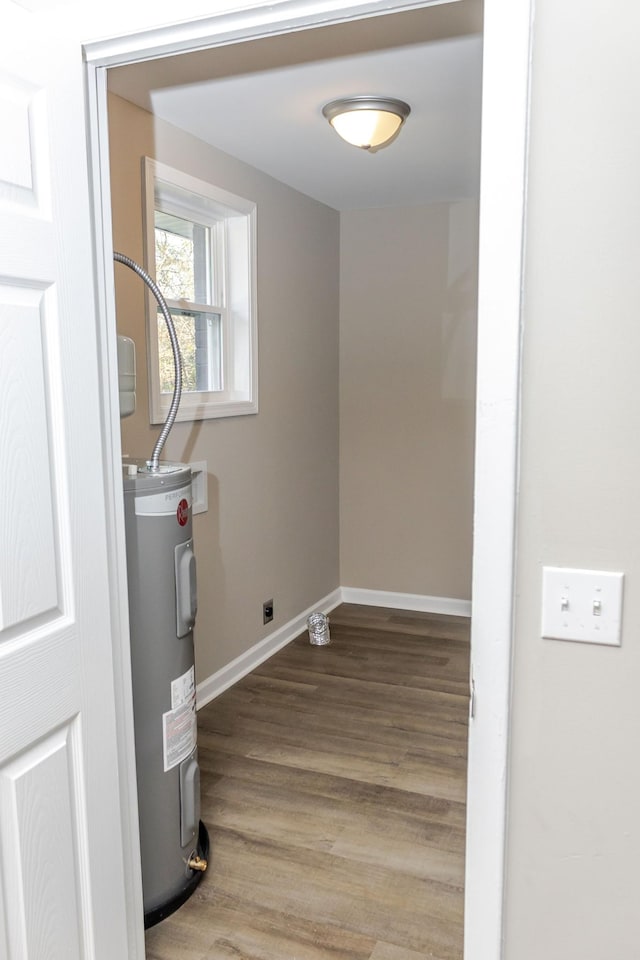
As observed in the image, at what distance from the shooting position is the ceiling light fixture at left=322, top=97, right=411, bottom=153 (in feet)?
9.10

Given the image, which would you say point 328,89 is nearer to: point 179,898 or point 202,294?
point 202,294

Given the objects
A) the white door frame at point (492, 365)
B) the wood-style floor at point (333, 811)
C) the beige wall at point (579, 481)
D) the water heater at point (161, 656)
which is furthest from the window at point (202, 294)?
the beige wall at point (579, 481)

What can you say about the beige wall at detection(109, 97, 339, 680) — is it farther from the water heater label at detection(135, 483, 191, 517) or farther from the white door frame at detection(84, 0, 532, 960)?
the white door frame at detection(84, 0, 532, 960)

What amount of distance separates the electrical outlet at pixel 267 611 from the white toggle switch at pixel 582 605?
2858 mm

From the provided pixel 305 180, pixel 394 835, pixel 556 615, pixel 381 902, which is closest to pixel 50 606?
pixel 556 615

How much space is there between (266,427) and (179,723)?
6.56ft

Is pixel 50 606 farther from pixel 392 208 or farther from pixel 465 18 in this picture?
pixel 392 208

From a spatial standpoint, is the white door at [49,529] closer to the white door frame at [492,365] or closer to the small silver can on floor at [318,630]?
the white door frame at [492,365]

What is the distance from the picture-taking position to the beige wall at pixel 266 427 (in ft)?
9.48

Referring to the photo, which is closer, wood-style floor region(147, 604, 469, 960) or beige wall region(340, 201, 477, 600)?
wood-style floor region(147, 604, 469, 960)

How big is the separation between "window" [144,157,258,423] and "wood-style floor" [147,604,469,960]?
134 cm

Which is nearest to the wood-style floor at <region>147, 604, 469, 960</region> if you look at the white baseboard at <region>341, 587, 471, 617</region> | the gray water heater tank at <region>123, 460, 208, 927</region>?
the gray water heater tank at <region>123, 460, 208, 927</region>

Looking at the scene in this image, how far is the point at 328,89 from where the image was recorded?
2.66 metres

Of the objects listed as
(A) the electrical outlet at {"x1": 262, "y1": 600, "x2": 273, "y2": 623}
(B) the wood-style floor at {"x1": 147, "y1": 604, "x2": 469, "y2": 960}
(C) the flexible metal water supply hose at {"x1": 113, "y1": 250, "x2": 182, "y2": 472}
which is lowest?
(B) the wood-style floor at {"x1": 147, "y1": 604, "x2": 469, "y2": 960}
